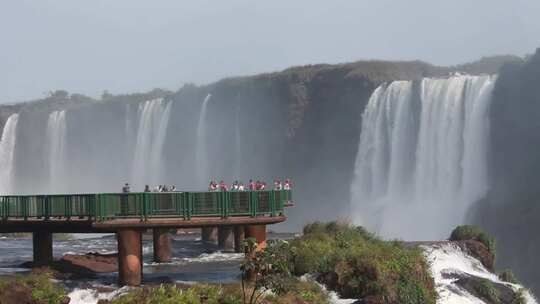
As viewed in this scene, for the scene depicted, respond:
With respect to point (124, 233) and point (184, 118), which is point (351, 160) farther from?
point (124, 233)

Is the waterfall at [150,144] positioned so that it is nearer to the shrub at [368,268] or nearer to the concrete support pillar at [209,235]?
the concrete support pillar at [209,235]

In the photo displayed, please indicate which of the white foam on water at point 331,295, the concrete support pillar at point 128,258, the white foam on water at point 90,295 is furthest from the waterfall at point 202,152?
the white foam on water at point 90,295

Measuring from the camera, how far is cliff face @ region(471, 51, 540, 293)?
2221 inches

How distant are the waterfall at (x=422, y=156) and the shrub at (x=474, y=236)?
70.5 feet

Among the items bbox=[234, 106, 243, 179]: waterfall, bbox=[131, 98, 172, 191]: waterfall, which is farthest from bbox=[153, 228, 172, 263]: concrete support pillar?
bbox=[131, 98, 172, 191]: waterfall

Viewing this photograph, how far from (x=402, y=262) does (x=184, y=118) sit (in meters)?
70.2

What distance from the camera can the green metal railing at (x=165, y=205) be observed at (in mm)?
27016

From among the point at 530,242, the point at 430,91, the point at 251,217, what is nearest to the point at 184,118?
the point at 430,91

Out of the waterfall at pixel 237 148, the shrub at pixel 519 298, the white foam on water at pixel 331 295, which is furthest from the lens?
the waterfall at pixel 237 148

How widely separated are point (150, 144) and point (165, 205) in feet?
230

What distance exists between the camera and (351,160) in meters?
80.9

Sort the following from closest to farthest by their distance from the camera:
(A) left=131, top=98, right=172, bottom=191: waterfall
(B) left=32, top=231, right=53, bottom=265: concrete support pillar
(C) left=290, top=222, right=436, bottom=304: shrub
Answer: (C) left=290, top=222, right=436, bottom=304: shrub
(B) left=32, top=231, right=53, bottom=265: concrete support pillar
(A) left=131, top=98, right=172, bottom=191: waterfall

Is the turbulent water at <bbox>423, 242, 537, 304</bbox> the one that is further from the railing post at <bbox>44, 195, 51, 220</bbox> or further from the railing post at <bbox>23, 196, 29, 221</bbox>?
the railing post at <bbox>23, 196, 29, 221</bbox>

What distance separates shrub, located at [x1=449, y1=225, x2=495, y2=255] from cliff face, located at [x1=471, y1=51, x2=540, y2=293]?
16.6m
